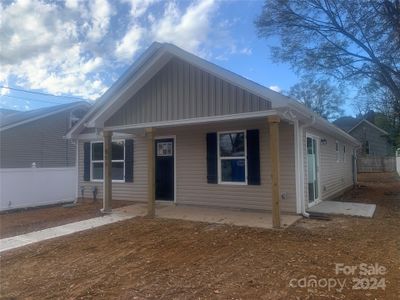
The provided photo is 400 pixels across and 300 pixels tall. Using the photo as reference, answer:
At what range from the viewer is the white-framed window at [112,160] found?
11.6m

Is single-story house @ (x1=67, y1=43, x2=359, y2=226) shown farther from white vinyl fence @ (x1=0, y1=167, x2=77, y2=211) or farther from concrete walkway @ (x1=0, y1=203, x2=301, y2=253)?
white vinyl fence @ (x1=0, y1=167, x2=77, y2=211)

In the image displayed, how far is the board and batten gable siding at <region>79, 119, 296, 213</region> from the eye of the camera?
845 cm

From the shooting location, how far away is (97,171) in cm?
1220

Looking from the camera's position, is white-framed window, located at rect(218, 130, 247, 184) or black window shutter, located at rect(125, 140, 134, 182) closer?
white-framed window, located at rect(218, 130, 247, 184)

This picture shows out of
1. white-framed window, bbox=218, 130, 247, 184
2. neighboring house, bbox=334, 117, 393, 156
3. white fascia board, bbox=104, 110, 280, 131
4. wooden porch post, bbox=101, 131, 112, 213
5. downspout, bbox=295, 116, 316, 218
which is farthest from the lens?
neighboring house, bbox=334, 117, 393, 156

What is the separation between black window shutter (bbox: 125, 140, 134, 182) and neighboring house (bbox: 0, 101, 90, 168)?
7.84 m

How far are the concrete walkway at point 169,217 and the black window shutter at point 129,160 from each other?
Result: 1.44 m

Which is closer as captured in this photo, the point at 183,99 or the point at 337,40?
the point at 183,99

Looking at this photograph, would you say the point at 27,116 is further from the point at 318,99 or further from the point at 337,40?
the point at 318,99

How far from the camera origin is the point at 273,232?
652 centimetres

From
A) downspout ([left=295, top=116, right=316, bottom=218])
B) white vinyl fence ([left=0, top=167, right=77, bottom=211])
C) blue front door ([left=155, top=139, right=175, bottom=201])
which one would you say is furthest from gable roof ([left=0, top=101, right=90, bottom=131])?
downspout ([left=295, top=116, right=316, bottom=218])

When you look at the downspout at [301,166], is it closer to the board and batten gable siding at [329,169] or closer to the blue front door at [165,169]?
the board and batten gable siding at [329,169]

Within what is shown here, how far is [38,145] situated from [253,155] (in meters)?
13.5

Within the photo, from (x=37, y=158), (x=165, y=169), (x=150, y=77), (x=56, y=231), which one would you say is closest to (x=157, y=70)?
(x=150, y=77)
